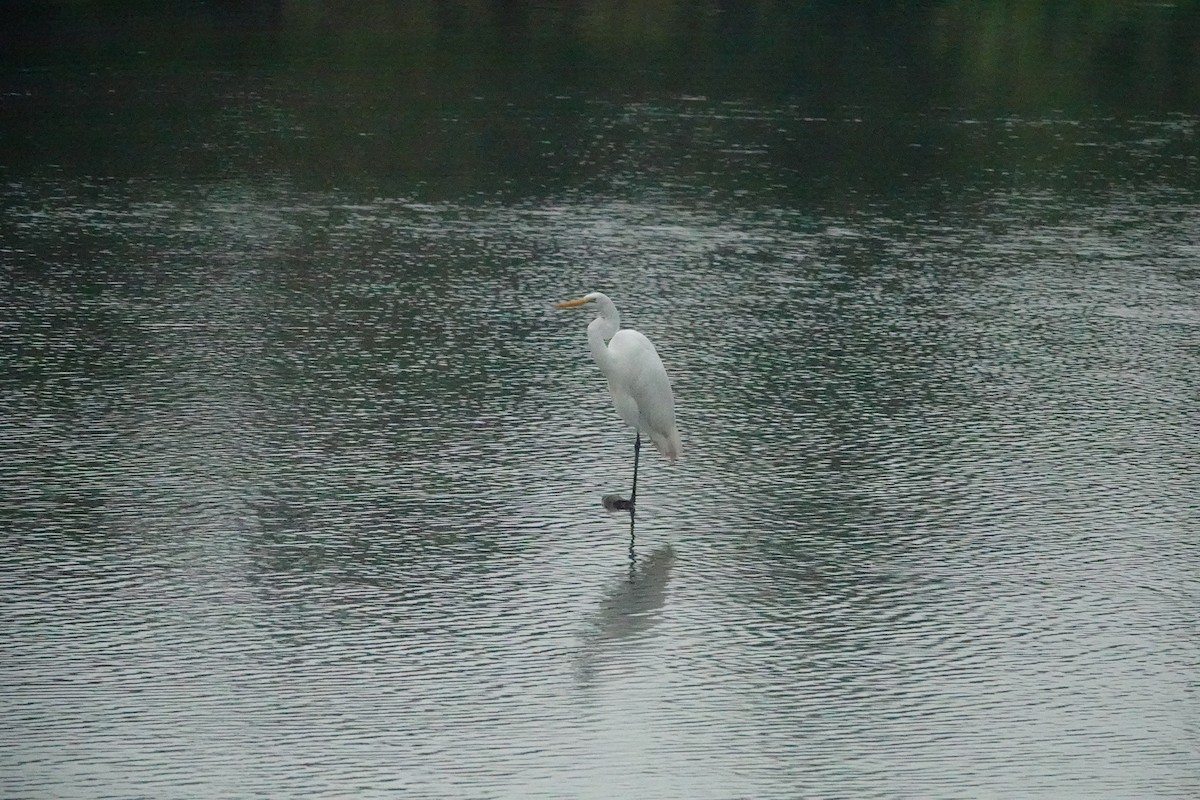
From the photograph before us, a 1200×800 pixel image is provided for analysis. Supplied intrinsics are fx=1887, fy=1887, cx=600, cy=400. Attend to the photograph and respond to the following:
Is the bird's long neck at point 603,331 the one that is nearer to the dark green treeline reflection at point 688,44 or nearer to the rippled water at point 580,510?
the rippled water at point 580,510

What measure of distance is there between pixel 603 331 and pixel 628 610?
193 cm

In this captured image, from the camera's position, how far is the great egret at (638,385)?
859cm

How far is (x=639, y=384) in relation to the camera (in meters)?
8.59

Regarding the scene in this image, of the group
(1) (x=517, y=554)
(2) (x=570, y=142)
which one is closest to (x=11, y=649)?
(1) (x=517, y=554)

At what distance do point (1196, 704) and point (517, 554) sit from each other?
2.77 m

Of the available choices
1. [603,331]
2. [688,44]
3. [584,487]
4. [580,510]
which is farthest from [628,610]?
[688,44]

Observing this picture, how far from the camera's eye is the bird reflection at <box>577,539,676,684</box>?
6.90m

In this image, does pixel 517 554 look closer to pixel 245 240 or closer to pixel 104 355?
pixel 104 355

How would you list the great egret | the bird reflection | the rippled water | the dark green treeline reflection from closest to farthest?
the rippled water → the bird reflection → the great egret → the dark green treeline reflection

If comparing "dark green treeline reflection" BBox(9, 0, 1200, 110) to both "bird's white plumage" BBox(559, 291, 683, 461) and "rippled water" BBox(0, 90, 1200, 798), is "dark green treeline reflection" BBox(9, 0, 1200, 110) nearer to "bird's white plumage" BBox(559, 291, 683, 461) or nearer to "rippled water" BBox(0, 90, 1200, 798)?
"rippled water" BBox(0, 90, 1200, 798)

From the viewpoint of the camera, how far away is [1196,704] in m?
6.64

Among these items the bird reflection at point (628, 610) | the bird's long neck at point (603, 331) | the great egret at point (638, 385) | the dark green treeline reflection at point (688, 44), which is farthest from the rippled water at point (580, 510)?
the dark green treeline reflection at point (688, 44)

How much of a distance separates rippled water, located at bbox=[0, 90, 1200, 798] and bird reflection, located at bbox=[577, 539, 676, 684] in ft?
0.07

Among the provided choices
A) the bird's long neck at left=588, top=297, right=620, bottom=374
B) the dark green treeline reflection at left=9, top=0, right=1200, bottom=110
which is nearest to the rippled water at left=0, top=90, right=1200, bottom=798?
the bird's long neck at left=588, top=297, right=620, bottom=374
